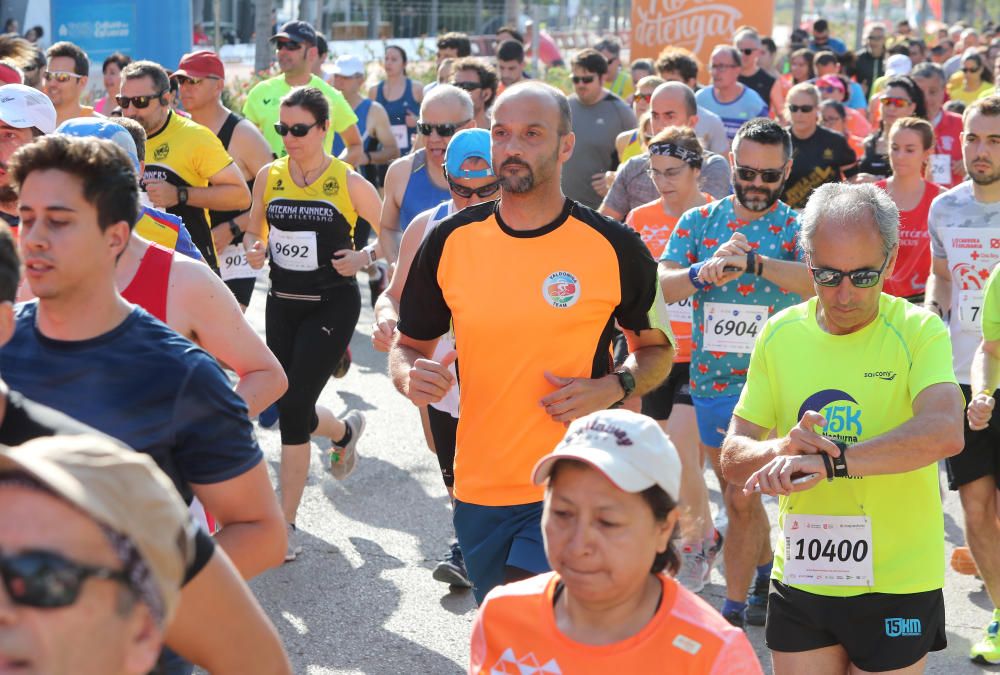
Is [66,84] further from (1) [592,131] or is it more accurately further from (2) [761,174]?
(2) [761,174]

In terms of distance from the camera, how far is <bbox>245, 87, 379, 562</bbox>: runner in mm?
7082

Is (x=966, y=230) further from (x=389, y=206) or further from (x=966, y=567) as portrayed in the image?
(x=389, y=206)

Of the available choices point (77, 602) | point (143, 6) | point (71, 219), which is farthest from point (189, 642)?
point (143, 6)

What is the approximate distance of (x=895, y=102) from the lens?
33.0ft

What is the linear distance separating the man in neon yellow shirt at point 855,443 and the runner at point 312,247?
3.44 m

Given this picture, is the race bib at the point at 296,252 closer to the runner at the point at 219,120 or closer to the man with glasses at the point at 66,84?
the runner at the point at 219,120

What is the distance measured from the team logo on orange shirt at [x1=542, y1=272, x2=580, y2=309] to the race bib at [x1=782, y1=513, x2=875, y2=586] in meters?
0.90

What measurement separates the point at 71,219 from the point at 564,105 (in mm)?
1792

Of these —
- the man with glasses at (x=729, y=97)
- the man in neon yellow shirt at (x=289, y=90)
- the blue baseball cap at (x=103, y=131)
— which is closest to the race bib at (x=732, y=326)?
the blue baseball cap at (x=103, y=131)

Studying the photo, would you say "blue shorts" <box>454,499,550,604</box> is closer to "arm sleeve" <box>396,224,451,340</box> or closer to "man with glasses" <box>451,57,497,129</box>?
"arm sleeve" <box>396,224,451,340</box>

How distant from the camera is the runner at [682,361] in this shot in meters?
6.27

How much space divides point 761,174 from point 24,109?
2.90 metres

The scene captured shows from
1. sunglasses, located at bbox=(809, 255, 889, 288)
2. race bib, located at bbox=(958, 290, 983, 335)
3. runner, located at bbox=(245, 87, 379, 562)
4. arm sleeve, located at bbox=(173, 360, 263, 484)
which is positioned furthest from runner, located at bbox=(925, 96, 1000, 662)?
arm sleeve, located at bbox=(173, 360, 263, 484)

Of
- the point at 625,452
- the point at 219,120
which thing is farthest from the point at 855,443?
the point at 219,120
